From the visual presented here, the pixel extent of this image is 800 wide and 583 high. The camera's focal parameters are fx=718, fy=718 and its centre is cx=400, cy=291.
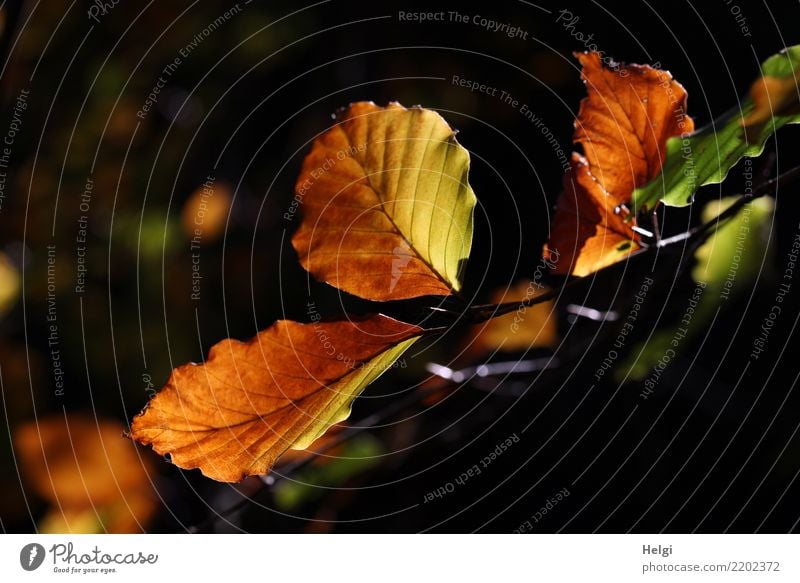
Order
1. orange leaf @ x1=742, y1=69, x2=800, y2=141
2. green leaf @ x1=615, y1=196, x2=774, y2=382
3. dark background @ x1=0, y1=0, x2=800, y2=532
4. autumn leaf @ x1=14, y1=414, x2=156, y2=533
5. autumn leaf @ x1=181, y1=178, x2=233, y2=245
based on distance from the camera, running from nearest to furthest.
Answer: orange leaf @ x1=742, y1=69, x2=800, y2=141
green leaf @ x1=615, y1=196, x2=774, y2=382
dark background @ x1=0, y1=0, x2=800, y2=532
autumn leaf @ x1=14, y1=414, x2=156, y2=533
autumn leaf @ x1=181, y1=178, x2=233, y2=245

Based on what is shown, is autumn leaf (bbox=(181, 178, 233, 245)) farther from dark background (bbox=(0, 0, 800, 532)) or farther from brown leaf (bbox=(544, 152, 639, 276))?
brown leaf (bbox=(544, 152, 639, 276))

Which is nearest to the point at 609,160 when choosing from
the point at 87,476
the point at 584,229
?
the point at 584,229

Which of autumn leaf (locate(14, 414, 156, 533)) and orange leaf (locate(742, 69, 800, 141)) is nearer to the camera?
orange leaf (locate(742, 69, 800, 141))

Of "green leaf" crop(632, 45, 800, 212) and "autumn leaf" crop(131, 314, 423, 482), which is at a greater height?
"green leaf" crop(632, 45, 800, 212)

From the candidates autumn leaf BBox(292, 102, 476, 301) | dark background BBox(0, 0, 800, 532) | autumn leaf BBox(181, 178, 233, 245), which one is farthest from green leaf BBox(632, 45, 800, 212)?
autumn leaf BBox(181, 178, 233, 245)

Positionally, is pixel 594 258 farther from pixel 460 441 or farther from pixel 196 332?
pixel 196 332

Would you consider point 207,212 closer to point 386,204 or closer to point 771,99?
point 386,204

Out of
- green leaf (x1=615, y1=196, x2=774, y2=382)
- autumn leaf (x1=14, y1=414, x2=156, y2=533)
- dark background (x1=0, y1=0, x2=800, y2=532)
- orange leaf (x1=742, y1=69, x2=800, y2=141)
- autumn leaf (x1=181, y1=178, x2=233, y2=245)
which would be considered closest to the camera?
orange leaf (x1=742, y1=69, x2=800, y2=141)

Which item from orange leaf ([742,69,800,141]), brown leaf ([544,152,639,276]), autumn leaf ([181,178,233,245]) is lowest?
brown leaf ([544,152,639,276])
